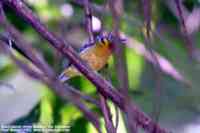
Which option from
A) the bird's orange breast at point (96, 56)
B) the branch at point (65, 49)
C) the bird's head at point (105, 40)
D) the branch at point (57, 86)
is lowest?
the branch at point (57, 86)

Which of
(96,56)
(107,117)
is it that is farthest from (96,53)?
(107,117)

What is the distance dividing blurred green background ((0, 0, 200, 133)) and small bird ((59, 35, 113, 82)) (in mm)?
27

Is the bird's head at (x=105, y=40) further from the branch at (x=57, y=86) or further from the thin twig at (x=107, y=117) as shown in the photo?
the branch at (x=57, y=86)

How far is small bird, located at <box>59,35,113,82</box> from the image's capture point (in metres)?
1.61

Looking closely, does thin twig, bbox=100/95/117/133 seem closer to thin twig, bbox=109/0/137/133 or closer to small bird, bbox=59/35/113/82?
thin twig, bbox=109/0/137/133

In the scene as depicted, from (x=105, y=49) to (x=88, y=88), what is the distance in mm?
366

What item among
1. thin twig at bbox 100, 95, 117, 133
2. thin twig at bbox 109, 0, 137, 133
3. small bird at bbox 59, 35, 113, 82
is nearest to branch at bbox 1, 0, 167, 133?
thin twig at bbox 100, 95, 117, 133

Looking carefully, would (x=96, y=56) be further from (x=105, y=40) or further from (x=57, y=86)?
(x=57, y=86)

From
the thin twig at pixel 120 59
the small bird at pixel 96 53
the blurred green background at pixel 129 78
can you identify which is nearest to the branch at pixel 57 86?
the thin twig at pixel 120 59

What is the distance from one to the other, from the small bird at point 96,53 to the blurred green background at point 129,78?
3 cm

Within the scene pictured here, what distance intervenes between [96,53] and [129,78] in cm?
43

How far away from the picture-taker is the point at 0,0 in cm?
106

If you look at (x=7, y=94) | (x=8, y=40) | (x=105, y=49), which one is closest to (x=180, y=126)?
(x=105, y=49)

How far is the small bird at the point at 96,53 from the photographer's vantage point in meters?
1.61
